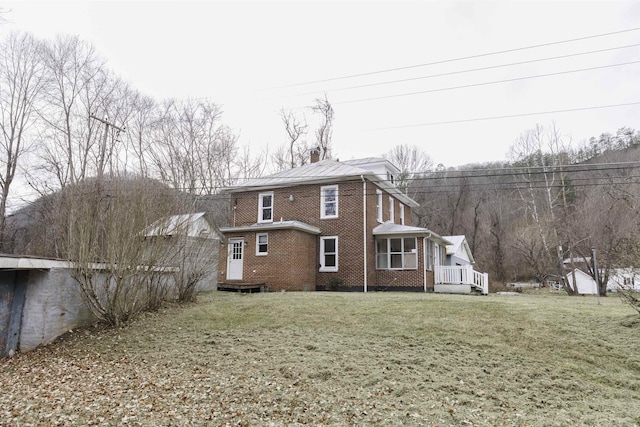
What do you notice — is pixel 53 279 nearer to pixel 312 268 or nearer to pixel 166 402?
pixel 166 402

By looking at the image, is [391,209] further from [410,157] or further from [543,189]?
[410,157]

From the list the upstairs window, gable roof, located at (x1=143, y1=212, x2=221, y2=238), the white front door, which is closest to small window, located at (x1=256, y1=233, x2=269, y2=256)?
the white front door

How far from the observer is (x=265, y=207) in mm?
19781

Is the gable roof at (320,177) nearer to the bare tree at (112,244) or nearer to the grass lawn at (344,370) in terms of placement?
the grass lawn at (344,370)

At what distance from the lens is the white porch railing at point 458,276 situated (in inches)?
707

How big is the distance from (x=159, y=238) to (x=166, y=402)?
5505 mm

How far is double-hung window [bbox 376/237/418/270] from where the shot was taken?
1767cm

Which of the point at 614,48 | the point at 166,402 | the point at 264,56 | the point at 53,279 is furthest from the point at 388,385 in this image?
the point at 264,56

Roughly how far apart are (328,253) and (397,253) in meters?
3.21

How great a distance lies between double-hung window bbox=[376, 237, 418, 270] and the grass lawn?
25.5 feet

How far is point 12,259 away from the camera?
8438 mm

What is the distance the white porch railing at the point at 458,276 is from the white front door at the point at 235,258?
9232mm

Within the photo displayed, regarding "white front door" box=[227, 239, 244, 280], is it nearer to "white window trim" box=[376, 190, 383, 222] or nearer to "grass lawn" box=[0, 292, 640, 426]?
"white window trim" box=[376, 190, 383, 222]

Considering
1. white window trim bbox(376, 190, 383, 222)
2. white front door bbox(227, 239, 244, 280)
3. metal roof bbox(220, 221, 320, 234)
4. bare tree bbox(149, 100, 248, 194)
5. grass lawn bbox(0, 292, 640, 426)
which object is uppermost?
bare tree bbox(149, 100, 248, 194)
